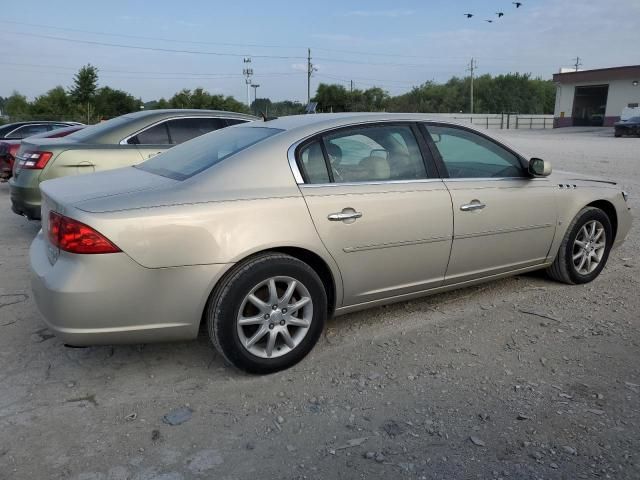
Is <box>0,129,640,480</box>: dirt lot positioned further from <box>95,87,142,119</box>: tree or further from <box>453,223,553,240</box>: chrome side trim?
<box>95,87,142,119</box>: tree

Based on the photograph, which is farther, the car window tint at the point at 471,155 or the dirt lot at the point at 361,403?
the car window tint at the point at 471,155

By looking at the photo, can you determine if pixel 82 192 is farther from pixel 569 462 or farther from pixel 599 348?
pixel 599 348

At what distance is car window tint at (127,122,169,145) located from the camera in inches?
264

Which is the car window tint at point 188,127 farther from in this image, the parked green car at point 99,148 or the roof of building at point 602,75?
the roof of building at point 602,75

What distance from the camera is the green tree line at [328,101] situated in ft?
138

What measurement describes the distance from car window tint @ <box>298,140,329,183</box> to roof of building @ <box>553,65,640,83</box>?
5140 centimetres

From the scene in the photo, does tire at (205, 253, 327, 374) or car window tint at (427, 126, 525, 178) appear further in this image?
car window tint at (427, 126, 525, 178)

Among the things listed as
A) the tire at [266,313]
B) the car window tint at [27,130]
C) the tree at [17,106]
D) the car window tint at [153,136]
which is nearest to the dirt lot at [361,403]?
the tire at [266,313]

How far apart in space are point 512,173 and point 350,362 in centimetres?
201

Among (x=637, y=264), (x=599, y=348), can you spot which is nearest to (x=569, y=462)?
(x=599, y=348)

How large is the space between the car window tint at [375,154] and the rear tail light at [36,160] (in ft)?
13.0

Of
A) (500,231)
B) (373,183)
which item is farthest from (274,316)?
(500,231)

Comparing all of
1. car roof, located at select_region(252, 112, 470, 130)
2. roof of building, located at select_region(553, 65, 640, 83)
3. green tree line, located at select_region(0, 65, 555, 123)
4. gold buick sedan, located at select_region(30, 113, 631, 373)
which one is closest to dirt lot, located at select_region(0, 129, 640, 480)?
gold buick sedan, located at select_region(30, 113, 631, 373)

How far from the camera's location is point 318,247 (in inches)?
130
